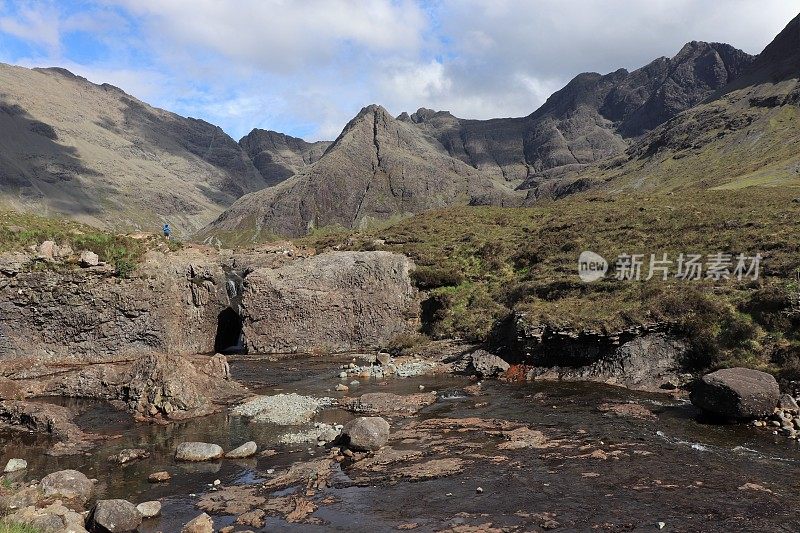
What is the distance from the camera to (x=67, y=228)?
44.5m

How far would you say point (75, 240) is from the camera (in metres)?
41.8

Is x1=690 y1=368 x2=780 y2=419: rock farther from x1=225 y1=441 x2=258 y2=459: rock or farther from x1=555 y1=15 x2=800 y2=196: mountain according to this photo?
x1=555 y1=15 x2=800 y2=196: mountain

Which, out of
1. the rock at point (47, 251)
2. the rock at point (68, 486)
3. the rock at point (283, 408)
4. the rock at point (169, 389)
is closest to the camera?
the rock at point (68, 486)

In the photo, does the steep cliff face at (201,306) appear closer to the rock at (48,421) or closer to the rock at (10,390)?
the rock at (10,390)

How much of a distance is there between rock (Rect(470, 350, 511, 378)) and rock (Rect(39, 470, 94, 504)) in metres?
22.3

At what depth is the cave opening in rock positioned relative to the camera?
4822 centimetres

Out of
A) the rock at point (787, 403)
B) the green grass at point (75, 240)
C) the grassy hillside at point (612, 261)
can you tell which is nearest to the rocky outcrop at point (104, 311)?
the green grass at point (75, 240)

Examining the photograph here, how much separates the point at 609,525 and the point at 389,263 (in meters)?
36.6

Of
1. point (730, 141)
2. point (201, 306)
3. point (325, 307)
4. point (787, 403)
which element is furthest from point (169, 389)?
point (730, 141)

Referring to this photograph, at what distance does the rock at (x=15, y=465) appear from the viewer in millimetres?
18703

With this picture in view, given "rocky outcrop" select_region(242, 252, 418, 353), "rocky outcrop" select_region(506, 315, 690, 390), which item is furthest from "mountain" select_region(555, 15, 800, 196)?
"rocky outcrop" select_region(506, 315, 690, 390)

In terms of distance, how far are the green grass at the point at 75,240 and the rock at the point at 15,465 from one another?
79.8 ft

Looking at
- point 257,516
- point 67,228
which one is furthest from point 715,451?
point 67,228

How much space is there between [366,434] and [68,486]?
9.81 m
